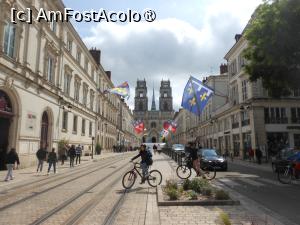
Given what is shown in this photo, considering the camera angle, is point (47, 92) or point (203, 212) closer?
point (203, 212)

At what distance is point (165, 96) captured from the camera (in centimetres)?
13550

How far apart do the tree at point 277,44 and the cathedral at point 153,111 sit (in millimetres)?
114638

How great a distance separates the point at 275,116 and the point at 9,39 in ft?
88.6

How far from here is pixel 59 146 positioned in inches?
999

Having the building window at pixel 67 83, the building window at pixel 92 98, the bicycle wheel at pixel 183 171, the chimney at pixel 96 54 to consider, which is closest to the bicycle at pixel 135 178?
the bicycle wheel at pixel 183 171

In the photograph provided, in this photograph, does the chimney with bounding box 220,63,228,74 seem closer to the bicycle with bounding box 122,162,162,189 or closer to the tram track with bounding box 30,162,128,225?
the bicycle with bounding box 122,162,162,189

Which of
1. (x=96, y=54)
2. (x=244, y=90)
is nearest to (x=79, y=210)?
(x=244, y=90)

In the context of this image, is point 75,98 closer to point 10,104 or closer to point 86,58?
point 86,58

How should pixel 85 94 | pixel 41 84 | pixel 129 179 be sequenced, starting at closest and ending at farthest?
pixel 129 179
pixel 41 84
pixel 85 94

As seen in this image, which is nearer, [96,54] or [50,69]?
[50,69]

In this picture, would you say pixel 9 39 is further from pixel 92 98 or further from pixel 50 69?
pixel 92 98

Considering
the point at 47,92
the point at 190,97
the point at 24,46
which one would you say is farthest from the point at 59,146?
the point at 190,97

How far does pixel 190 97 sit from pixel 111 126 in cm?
3893

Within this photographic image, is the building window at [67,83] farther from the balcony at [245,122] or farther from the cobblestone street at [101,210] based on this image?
the balcony at [245,122]
